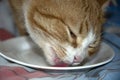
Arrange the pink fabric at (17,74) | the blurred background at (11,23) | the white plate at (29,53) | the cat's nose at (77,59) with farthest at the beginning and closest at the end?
the blurred background at (11,23) → the white plate at (29,53) → the cat's nose at (77,59) → the pink fabric at (17,74)

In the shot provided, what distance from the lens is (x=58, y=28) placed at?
1.10 meters

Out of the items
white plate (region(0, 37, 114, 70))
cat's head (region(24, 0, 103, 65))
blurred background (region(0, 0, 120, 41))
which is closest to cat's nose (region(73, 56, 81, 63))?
cat's head (region(24, 0, 103, 65))

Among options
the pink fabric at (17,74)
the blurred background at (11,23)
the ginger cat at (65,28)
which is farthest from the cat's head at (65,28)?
the blurred background at (11,23)

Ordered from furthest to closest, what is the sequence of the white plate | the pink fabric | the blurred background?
the blurred background < the white plate < the pink fabric

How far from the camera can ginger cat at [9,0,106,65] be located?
3.57ft

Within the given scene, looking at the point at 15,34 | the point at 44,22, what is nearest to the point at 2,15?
the point at 15,34

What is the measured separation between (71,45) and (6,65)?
0.89 ft

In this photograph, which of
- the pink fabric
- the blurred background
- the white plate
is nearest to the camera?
the pink fabric

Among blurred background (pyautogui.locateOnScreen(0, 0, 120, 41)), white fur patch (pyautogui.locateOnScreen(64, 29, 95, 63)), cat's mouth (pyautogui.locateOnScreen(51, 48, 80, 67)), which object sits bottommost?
blurred background (pyautogui.locateOnScreen(0, 0, 120, 41))

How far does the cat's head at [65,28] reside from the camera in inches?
42.8

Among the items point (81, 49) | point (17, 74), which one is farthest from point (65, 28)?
point (17, 74)

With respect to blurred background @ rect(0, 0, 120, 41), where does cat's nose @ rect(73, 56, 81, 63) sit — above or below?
above

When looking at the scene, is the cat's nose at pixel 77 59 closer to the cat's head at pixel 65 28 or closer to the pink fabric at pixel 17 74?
the cat's head at pixel 65 28

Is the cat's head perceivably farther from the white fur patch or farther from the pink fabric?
the pink fabric
